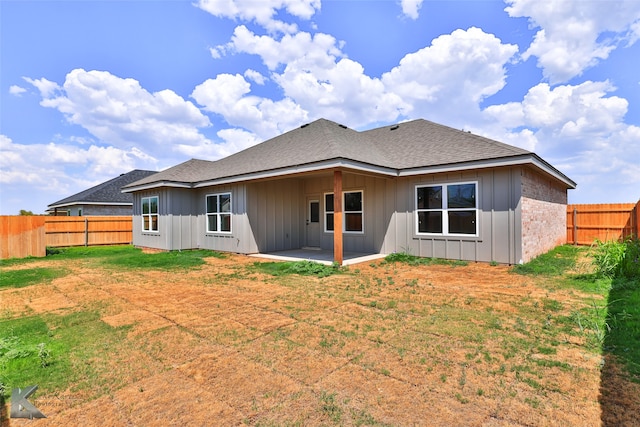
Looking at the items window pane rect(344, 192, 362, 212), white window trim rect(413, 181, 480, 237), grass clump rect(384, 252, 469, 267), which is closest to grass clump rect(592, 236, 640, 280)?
white window trim rect(413, 181, 480, 237)

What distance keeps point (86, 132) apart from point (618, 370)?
24.2m

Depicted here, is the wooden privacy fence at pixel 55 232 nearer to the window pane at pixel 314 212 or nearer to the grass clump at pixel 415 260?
the window pane at pixel 314 212

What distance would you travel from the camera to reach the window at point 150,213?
1417 centimetres

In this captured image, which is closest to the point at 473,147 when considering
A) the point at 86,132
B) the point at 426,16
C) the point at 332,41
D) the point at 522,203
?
the point at 522,203

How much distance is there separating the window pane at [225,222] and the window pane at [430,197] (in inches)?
294

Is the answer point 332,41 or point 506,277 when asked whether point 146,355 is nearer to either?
point 506,277

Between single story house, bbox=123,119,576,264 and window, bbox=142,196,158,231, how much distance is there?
0.05 meters

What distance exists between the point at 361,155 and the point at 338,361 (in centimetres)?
774

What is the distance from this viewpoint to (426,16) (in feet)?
35.3

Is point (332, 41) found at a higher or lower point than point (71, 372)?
higher

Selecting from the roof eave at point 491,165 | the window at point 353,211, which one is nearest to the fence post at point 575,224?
the roof eave at point 491,165

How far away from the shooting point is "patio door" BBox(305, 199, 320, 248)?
13.3 m

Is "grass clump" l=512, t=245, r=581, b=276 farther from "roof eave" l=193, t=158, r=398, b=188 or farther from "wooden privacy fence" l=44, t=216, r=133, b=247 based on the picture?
"wooden privacy fence" l=44, t=216, r=133, b=247

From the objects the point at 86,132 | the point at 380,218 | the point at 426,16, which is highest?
the point at 426,16
